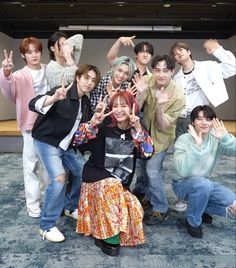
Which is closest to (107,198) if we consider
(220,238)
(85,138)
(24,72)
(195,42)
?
(85,138)

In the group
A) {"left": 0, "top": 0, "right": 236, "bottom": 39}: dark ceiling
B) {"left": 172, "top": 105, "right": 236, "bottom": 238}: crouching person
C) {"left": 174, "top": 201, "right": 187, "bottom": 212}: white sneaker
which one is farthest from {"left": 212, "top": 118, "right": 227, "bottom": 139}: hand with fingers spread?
{"left": 0, "top": 0, "right": 236, "bottom": 39}: dark ceiling

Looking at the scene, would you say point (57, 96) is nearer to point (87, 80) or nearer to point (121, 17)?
point (87, 80)

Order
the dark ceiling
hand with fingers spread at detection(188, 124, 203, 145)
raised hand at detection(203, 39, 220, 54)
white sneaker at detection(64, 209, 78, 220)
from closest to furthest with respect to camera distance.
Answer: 1. hand with fingers spread at detection(188, 124, 203, 145)
2. white sneaker at detection(64, 209, 78, 220)
3. raised hand at detection(203, 39, 220, 54)
4. the dark ceiling

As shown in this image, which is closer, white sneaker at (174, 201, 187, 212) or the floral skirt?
the floral skirt

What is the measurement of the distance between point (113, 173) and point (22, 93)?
910 mm

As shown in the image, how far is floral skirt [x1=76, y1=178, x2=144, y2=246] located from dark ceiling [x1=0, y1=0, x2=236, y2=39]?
4.76 m

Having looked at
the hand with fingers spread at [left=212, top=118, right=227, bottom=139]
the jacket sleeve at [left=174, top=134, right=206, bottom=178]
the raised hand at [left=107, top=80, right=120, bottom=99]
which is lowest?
the jacket sleeve at [left=174, top=134, right=206, bottom=178]

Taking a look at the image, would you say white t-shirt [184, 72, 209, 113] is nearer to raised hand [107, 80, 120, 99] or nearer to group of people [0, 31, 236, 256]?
group of people [0, 31, 236, 256]

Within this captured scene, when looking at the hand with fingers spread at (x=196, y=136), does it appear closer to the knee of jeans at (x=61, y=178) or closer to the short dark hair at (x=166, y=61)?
the short dark hair at (x=166, y=61)

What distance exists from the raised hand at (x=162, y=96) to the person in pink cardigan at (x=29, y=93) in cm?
85

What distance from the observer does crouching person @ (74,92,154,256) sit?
162 centimetres

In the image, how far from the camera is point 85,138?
1688 mm

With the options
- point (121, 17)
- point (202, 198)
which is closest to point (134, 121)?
point (202, 198)

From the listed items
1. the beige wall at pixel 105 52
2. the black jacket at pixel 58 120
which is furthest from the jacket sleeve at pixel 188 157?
the beige wall at pixel 105 52
